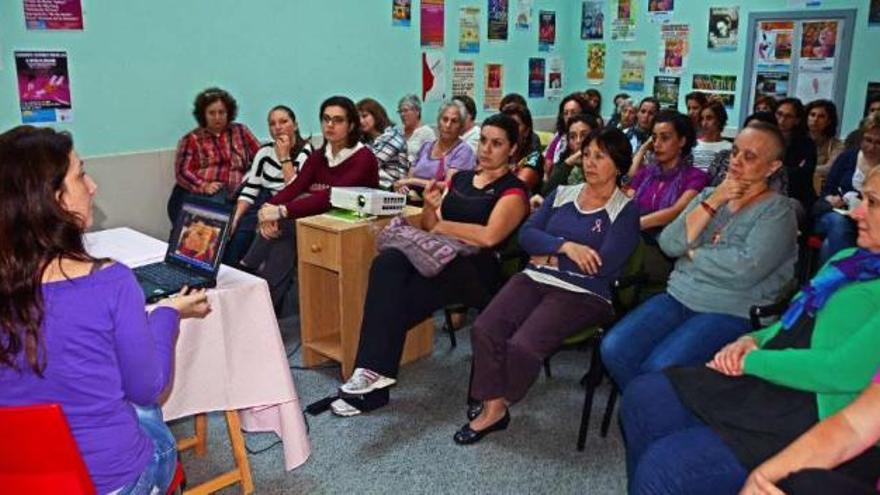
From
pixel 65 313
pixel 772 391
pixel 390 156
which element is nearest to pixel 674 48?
pixel 390 156

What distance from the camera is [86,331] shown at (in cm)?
135

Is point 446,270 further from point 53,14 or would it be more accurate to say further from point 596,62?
point 596,62

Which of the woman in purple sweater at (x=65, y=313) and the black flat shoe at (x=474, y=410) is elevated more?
the woman in purple sweater at (x=65, y=313)

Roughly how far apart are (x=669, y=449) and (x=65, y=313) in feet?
4.46

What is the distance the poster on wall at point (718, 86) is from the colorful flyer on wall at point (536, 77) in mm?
1378

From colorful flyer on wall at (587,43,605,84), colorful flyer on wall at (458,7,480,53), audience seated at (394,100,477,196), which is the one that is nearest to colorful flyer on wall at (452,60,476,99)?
colorful flyer on wall at (458,7,480,53)

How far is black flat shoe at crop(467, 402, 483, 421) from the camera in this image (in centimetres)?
272

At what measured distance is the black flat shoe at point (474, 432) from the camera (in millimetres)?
2611

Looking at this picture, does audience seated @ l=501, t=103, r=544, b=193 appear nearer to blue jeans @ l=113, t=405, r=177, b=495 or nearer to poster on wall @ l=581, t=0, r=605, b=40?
blue jeans @ l=113, t=405, r=177, b=495

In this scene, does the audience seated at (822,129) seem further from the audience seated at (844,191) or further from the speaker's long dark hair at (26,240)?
the speaker's long dark hair at (26,240)

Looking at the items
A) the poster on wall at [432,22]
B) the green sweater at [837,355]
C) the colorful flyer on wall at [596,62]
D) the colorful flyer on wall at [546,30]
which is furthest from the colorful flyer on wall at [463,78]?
the green sweater at [837,355]

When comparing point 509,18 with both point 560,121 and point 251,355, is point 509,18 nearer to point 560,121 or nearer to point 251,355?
point 560,121

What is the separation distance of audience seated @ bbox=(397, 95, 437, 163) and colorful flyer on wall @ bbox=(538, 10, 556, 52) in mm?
1907

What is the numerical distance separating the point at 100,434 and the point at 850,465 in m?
1.55
